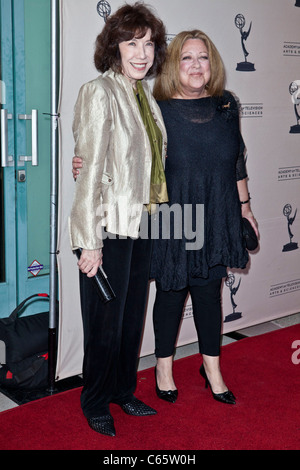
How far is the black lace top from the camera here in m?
2.23

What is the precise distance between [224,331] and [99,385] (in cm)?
126

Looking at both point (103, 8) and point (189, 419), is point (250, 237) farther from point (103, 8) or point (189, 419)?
point (103, 8)

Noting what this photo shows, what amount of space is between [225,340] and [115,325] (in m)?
1.26

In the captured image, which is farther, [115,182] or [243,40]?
[243,40]

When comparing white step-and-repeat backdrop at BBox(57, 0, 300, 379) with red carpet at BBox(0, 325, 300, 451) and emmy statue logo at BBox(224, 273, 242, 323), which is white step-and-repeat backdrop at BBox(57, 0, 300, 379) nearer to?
emmy statue logo at BBox(224, 273, 242, 323)

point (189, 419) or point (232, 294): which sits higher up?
point (232, 294)

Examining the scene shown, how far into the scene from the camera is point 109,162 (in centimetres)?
201

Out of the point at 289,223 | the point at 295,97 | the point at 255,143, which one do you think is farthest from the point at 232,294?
the point at 295,97

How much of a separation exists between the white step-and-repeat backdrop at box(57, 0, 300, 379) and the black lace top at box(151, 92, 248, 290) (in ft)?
1.54

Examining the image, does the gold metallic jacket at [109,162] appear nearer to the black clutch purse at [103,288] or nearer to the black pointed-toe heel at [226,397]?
the black clutch purse at [103,288]

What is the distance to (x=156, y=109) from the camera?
2.20 meters

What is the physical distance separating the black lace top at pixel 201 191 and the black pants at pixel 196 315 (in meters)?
0.07

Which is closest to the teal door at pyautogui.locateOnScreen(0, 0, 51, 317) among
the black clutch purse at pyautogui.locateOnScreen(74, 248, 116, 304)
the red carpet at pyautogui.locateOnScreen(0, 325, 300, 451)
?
the red carpet at pyautogui.locateOnScreen(0, 325, 300, 451)
